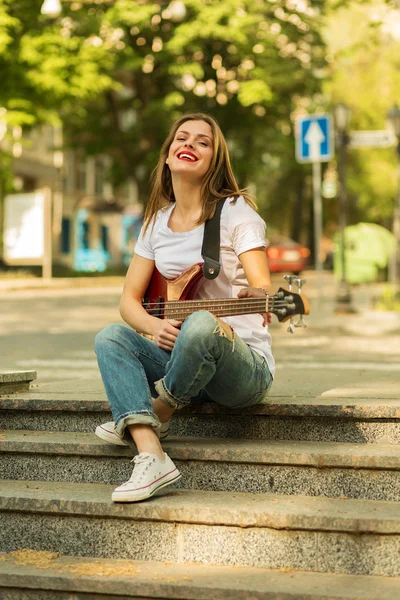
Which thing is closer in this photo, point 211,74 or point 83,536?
point 83,536

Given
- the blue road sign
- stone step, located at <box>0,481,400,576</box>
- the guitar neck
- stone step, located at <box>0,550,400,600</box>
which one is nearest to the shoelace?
stone step, located at <box>0,481,400,576</box>

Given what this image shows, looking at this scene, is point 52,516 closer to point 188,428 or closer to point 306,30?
point 188,428

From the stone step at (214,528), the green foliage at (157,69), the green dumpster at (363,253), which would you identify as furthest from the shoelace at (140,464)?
the green foliage at (157,69)

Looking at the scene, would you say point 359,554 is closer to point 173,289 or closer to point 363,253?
point 173,289

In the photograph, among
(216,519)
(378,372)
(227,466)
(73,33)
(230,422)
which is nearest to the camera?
(216,519)

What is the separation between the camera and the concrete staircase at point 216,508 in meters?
3.87

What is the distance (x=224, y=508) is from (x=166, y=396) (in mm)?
543

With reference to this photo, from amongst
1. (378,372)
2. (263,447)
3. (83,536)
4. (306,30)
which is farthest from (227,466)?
(306,30)

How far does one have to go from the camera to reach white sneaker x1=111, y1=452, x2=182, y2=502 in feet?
13.5

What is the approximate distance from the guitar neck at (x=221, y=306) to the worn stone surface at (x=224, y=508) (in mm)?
727

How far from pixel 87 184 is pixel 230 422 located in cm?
5073

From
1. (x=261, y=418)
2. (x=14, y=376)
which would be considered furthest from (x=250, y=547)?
(x=14, y=376)

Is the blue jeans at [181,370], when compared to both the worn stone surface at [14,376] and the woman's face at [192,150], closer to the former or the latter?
the woman's face at [192,150]

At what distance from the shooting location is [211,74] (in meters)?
34.0
